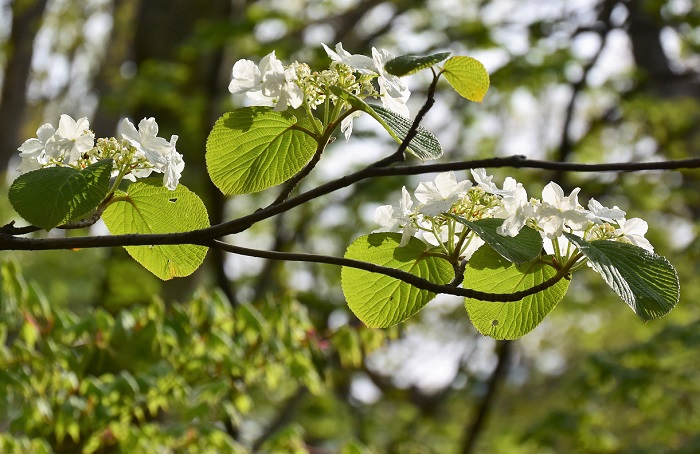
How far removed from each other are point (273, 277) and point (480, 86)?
5725mm

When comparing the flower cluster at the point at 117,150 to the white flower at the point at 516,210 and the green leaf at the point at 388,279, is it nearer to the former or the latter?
the green leaf at the point at 388,279

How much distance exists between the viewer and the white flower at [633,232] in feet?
2.52

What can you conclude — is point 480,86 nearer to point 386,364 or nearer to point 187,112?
point 187,112

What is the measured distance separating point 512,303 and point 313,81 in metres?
0.30

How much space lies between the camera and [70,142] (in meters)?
0.78

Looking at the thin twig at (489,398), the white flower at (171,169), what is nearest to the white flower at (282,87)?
the white flower at (171,169)

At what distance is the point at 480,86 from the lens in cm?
73

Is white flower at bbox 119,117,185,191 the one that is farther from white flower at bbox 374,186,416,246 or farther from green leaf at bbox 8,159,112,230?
white flower at bbox 374,186,416,246

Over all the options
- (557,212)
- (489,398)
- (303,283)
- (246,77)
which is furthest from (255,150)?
(303,283)

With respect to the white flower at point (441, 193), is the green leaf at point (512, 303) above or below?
below

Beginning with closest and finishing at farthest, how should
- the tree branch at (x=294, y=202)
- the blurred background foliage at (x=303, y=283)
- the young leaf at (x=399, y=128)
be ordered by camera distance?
the tree branch at (x=294, y=202) < the young leaf at (x=399, y=128) < the blurred background foliage at (x=303, y=283)

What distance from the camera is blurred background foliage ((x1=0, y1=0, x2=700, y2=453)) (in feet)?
6.49

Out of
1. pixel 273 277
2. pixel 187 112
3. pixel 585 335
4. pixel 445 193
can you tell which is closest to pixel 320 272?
pixel 273 277

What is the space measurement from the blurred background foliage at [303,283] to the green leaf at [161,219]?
1.00m
